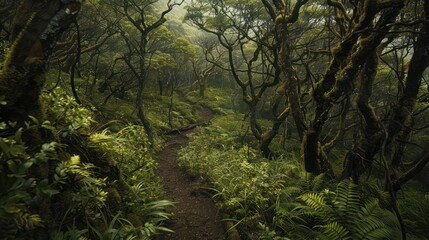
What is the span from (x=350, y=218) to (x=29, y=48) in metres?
5.12

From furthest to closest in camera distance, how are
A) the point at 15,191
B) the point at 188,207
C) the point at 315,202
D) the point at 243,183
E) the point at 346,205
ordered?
the point at 188,207
the point at 243,183
the point at 315,202
the point at 346,205
the point at 15,191

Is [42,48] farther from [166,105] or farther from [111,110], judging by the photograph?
[166,105]

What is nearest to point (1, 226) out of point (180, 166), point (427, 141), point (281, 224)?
point (281, 224)

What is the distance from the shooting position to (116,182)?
427cm

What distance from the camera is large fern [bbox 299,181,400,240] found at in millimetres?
3623

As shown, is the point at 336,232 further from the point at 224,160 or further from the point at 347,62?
the point at 224,160

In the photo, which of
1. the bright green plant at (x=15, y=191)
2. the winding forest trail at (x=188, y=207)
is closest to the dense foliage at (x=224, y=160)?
the bright green plant at (x=15, y=191)

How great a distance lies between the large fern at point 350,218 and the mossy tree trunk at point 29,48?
4.39 m

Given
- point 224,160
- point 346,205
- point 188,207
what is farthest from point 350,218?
point 224,160

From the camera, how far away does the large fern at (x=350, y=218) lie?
3623mm

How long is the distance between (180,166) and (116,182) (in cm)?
440

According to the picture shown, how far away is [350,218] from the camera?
4023mm

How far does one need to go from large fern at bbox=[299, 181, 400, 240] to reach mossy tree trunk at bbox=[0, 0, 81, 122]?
4386 mm

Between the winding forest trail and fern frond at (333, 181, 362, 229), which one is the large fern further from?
the winding forest trail
